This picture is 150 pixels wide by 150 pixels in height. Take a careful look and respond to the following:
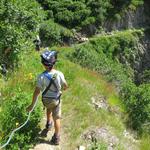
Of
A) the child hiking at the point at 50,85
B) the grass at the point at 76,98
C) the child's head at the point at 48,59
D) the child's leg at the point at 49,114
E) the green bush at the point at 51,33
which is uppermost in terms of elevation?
the child's head at the point at 48,59

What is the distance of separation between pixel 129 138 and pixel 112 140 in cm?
92

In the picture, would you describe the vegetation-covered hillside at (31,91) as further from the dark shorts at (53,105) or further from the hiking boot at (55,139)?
the hiking boot at (55,139)

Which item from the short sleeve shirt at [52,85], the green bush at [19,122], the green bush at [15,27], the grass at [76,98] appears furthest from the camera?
the green bush at [15,27]

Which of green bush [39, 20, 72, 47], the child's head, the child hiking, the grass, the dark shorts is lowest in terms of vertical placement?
green bush [39, 20, 72, 47]

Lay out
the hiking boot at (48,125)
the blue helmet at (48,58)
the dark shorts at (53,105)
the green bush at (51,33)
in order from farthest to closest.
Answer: the green bush at (51,33)
the hiking boot at (48,125)
the dark shorts at (53,105)
the blue helmet at (48,58)

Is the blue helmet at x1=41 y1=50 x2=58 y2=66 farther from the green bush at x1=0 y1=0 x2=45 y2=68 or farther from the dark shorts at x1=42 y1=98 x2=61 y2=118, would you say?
the green bush at x1=0 y1=0 x2=45 y2=68

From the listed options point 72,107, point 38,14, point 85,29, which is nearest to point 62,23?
point 85,29

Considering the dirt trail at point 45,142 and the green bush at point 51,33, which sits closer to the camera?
the dirt trail at point 45,142

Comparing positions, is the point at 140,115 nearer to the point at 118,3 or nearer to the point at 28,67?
the point at 28,67

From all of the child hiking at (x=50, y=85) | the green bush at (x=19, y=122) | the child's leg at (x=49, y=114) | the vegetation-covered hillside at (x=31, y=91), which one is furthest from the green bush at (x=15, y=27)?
the child hiking at (x=50, y=85)

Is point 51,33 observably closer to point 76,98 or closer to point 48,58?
point 76,98

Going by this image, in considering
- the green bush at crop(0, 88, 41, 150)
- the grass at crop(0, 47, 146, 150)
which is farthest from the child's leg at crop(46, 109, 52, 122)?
the grass at crop(0, 47, 146, 150)

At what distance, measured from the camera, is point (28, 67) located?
11109 mm

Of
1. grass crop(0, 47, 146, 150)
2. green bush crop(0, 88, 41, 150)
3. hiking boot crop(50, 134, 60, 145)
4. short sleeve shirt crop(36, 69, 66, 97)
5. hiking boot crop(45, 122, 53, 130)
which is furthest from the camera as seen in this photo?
grass crop(0, 47, 146, 150)
